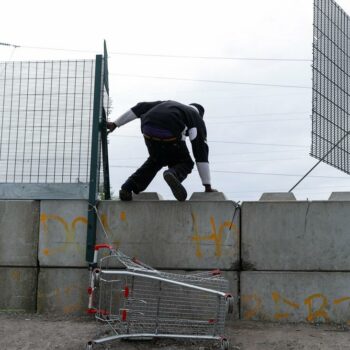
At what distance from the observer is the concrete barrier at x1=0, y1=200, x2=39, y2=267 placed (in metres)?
5.27

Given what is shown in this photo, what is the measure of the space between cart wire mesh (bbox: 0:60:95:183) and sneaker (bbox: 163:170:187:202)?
0.94m

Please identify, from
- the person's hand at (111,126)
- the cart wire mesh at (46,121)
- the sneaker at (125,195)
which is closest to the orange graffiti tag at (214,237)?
the sneaker at (125,195)

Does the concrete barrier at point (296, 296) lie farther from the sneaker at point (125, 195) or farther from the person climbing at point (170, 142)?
the sneaker at point (125, 195)

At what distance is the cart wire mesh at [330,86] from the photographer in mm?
6430

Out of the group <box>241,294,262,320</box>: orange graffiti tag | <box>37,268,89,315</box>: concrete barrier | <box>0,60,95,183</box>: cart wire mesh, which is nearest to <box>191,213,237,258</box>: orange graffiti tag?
<box>241,294,262,320</box>: orange graffiti tag

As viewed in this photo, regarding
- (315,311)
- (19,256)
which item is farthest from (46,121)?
(315,311)

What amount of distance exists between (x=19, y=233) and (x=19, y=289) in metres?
0.57

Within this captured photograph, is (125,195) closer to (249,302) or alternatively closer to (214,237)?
(214,237)

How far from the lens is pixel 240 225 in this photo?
5074mm

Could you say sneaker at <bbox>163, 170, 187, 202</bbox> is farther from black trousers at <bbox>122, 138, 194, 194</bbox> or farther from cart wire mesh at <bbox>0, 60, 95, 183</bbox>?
cart wire mesh at <bbox>0, 60, 95, 183</bbox>

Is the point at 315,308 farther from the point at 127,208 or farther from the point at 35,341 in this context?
the point at 35,341

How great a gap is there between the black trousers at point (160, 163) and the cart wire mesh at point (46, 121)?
530 mm

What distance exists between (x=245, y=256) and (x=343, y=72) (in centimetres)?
346

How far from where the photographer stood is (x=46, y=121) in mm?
5629
